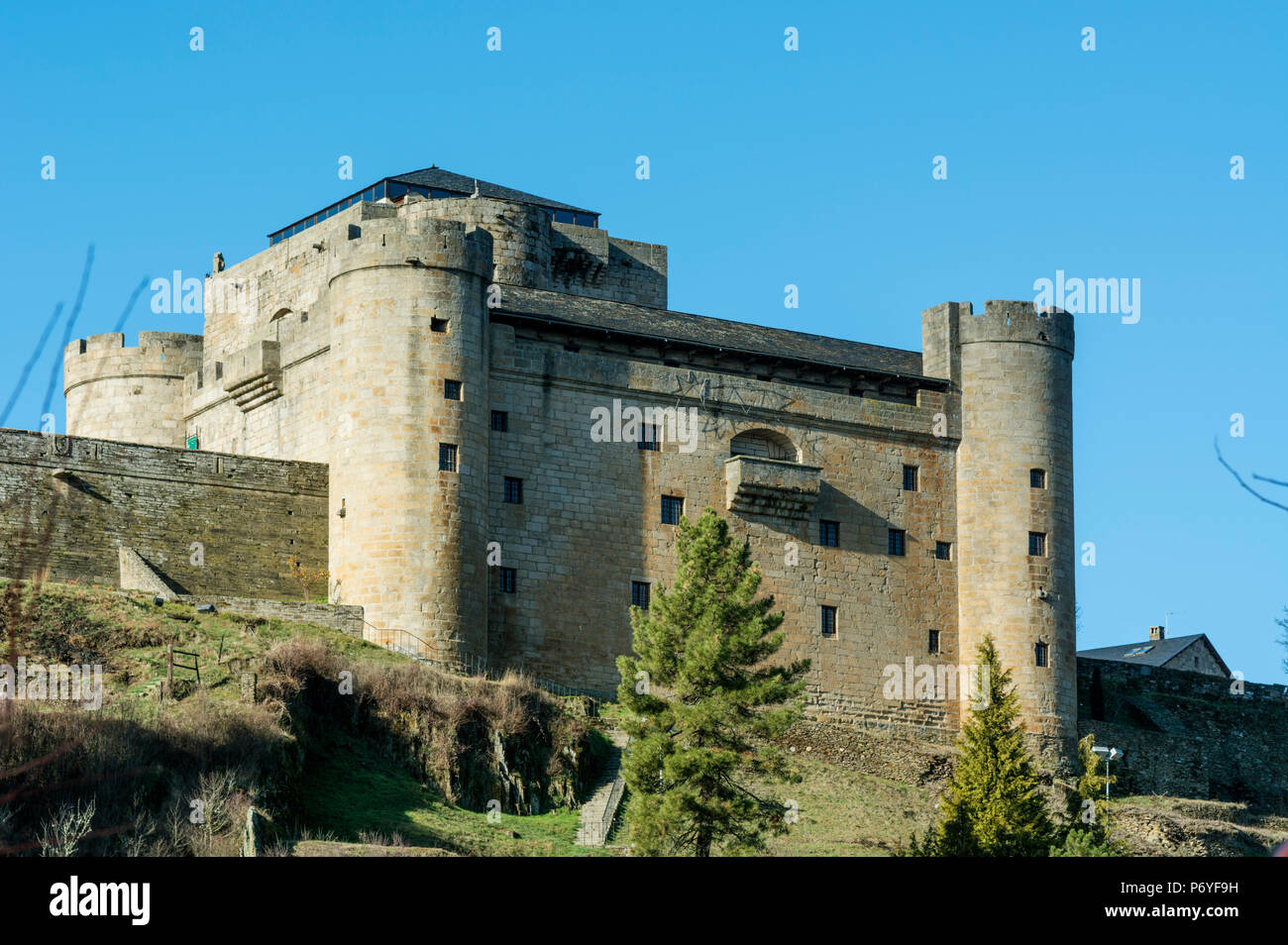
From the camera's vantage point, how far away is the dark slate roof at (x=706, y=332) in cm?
5297

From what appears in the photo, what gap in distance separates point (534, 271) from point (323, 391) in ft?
33.1

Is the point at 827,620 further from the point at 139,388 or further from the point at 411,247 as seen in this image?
the point at 139,388

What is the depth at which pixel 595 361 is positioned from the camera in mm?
52688

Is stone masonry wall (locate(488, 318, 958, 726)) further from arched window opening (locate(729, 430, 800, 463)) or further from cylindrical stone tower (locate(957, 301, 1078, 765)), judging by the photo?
cylindrical stone tower (locate(957, 301, 1078, 765))

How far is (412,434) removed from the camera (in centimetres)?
4847

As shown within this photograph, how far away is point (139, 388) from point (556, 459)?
1655 cm

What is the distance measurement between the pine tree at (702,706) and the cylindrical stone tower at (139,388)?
2521 centimetres

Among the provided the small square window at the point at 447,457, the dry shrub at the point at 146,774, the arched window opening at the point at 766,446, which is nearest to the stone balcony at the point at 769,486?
the arched window opening at the point at 766,446

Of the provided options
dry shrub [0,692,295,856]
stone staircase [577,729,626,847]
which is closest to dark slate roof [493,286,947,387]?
stone staircase [577,729,626,847]

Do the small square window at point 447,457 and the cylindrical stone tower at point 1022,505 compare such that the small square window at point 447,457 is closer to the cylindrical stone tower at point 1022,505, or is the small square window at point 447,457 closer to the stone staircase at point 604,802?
the stone staircase at point 604,802

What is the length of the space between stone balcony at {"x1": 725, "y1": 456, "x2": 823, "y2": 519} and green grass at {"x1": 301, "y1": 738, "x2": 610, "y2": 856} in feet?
43.9
